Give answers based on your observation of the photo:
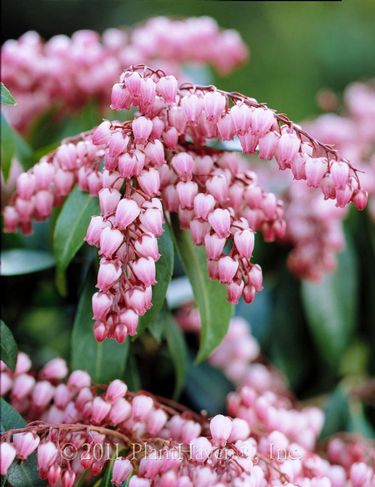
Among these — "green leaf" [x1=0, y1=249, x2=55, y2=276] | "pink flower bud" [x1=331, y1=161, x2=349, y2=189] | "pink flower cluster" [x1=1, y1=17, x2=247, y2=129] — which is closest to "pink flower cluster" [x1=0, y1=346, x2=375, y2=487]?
"green leaf" [x1=0, y1=249, x2=55, y2=276]

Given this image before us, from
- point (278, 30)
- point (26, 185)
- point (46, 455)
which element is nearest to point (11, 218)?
point (26, 185)

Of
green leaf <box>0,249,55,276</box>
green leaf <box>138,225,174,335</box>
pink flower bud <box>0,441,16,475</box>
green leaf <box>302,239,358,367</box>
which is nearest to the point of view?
pink flower bud <box>0,441,16,475</box>

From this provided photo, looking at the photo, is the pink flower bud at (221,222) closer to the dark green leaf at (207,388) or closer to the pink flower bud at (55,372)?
the pink flower bud at (55,372)

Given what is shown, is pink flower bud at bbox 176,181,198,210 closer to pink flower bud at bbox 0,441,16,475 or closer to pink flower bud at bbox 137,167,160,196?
pink flower bud at bbox 137,167,160,196

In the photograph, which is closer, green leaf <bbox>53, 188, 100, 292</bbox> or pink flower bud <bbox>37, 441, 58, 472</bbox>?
pink flower bud <bbox>37, 441, 58, 472</bbox>

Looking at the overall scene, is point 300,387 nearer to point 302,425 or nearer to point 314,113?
point 302,425

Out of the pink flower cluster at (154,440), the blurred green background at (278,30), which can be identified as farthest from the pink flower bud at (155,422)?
the blurred green background at (278,30)

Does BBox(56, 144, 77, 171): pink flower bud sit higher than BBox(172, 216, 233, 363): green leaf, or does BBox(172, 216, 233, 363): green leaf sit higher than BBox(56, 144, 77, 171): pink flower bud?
BBox(56, 144, 77, 171): pink flower bud

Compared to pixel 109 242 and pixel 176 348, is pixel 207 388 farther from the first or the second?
pixel 109 242
